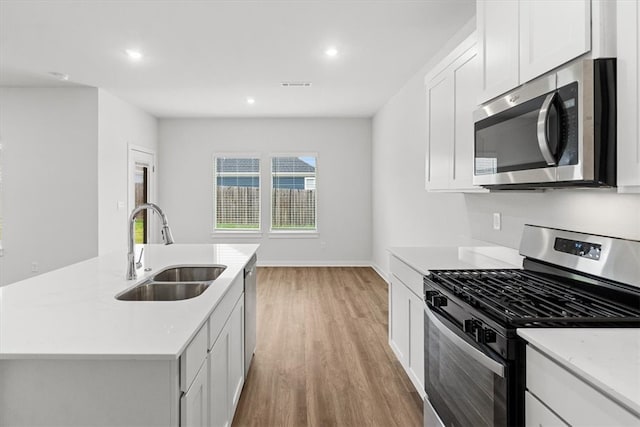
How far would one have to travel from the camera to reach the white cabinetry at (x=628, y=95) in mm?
1145

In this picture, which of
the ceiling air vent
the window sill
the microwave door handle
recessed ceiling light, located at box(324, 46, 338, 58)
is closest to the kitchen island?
the microwave door handle

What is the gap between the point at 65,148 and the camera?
5.05m

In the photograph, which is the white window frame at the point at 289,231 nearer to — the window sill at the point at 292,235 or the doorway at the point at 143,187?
the window sill at the point at 292,235

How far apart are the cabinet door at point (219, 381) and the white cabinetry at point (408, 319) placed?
102cm

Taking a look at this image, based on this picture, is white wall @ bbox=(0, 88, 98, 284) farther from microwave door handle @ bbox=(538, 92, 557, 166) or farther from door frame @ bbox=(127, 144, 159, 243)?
microwave door handle @ bbox=(538, 92, 557, 166)

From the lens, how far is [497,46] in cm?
188

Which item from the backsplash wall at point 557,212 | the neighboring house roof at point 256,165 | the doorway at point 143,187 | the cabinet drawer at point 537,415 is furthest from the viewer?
the neighboring house roof at point 256,165

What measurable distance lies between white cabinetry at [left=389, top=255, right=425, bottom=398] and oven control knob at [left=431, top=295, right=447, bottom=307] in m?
0.41

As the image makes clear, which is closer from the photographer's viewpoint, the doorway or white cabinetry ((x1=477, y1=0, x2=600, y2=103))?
white cabinetry ((x1=477, y1=0, x2=600, y2=103))

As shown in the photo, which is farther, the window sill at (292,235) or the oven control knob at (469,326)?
the window sill at (292,235)

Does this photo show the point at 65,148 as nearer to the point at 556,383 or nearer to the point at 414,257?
the point at 414,257

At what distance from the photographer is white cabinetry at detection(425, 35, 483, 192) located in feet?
7.37

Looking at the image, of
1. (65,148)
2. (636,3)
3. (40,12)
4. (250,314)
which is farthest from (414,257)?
(65,148)

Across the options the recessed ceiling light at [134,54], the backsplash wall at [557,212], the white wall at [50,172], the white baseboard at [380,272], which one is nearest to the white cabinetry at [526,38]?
the backsplash wall at [557,212]
